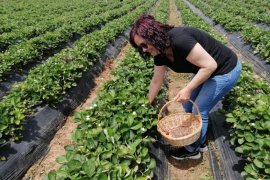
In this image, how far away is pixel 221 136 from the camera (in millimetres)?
4727

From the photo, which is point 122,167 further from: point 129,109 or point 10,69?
point 10,69

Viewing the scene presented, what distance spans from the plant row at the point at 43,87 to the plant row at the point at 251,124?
123 inches

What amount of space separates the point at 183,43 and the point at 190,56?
0.17m

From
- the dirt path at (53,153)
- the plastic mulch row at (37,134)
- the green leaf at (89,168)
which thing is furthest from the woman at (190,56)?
the plastic mulch row at (37,134)

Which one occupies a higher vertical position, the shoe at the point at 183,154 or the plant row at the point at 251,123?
the plant row at the point at 251,123

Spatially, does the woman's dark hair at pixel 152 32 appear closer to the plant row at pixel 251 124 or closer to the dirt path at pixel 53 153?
the plant row at pixel 251 124

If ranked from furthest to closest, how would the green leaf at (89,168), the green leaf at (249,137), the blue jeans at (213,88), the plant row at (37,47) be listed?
the plant row at (37,47)
the blue jeans at (213,88)
the green leaf at (249,137)
the green leaf at (89,168)

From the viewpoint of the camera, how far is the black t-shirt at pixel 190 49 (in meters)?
3.22

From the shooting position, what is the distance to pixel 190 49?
10.5ft

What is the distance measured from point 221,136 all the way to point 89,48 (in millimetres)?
4704

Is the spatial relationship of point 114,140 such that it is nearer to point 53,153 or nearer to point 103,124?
point 103,124

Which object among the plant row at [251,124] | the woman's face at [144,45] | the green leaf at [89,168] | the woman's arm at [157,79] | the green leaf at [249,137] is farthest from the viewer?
the woman's arm at [157,79]

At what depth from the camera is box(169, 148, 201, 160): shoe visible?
14.3 ft

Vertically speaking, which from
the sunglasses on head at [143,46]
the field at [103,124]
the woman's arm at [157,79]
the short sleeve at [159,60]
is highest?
the sunglasses on head at [143,46]
